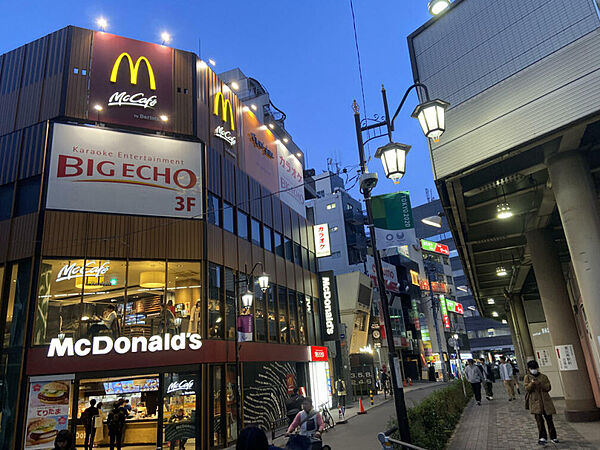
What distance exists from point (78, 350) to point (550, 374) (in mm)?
22117

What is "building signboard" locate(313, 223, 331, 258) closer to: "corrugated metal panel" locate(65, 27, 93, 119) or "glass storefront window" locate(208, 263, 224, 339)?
"glass storefront window" locate(208, 263, 224, 339)

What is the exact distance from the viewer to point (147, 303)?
16422 mm

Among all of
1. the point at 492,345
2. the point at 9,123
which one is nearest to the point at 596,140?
the point at 9,123

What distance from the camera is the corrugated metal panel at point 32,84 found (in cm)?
1727

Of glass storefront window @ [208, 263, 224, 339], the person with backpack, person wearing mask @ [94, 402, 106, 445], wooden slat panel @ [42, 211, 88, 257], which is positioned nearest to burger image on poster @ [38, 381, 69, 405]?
the person with backpack

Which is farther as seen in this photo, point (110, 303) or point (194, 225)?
point (194, 225)

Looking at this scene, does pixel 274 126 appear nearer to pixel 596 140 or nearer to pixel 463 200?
pixel 463 200

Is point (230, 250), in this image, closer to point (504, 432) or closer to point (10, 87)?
point (10, 87)

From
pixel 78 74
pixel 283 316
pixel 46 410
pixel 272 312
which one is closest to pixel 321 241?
pixel 283 316

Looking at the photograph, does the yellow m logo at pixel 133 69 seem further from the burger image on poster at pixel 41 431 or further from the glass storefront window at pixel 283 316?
the burger image on poster at pixel 41 431

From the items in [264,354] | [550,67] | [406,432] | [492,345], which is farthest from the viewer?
[492,345]

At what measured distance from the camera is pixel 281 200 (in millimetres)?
26391

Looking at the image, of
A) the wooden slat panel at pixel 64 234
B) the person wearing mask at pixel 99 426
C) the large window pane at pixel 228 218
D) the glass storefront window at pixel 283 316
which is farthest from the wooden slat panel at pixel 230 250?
the person wearing mask at pixel 99 426

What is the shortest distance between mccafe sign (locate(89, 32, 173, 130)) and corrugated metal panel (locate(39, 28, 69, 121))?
3.70 ft
